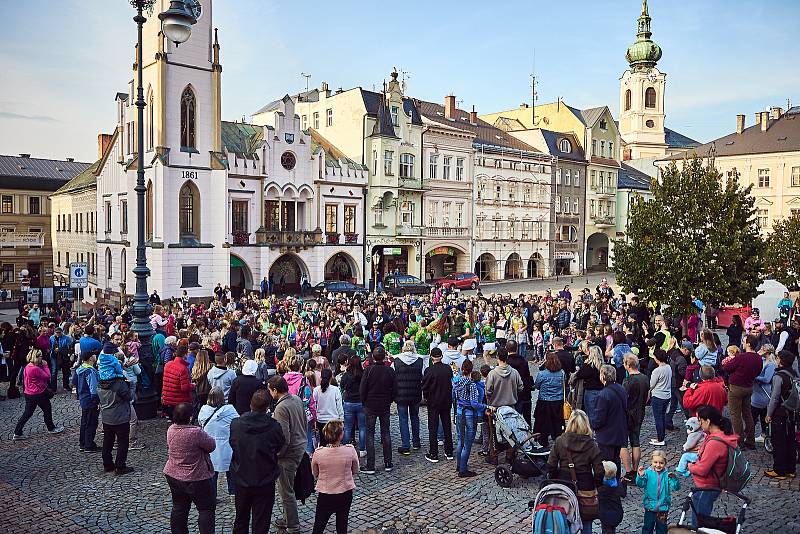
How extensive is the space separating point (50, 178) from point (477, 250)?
140ft

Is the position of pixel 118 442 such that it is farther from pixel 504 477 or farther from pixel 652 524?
pixel 652 524

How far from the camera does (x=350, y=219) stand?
44781mm

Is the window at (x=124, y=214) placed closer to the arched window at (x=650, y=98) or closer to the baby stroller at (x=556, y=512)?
the baby stroller at (x=556, y=512)

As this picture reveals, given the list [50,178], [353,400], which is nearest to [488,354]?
[353,400]

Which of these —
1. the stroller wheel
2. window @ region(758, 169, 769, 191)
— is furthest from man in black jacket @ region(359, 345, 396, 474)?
window @ region(758, 169, 769, 191)

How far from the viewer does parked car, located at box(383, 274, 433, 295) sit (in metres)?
41.4

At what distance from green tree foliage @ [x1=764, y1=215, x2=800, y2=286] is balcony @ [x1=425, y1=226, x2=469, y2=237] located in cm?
2372

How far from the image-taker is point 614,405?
8852 mm

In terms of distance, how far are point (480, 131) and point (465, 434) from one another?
4958 cm

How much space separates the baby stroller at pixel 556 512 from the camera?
6.05m

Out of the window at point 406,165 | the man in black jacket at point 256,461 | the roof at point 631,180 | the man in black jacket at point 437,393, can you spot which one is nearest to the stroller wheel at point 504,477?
the man in black jacket at point 437,393

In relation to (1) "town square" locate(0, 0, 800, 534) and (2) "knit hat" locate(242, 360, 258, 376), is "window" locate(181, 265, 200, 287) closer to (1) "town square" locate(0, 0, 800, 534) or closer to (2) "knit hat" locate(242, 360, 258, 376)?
(1) "town square" locate(0, 0, 800, 534)

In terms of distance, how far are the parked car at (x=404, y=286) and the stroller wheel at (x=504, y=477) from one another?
102 ft

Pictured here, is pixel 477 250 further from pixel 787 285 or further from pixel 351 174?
pixel 787 285
